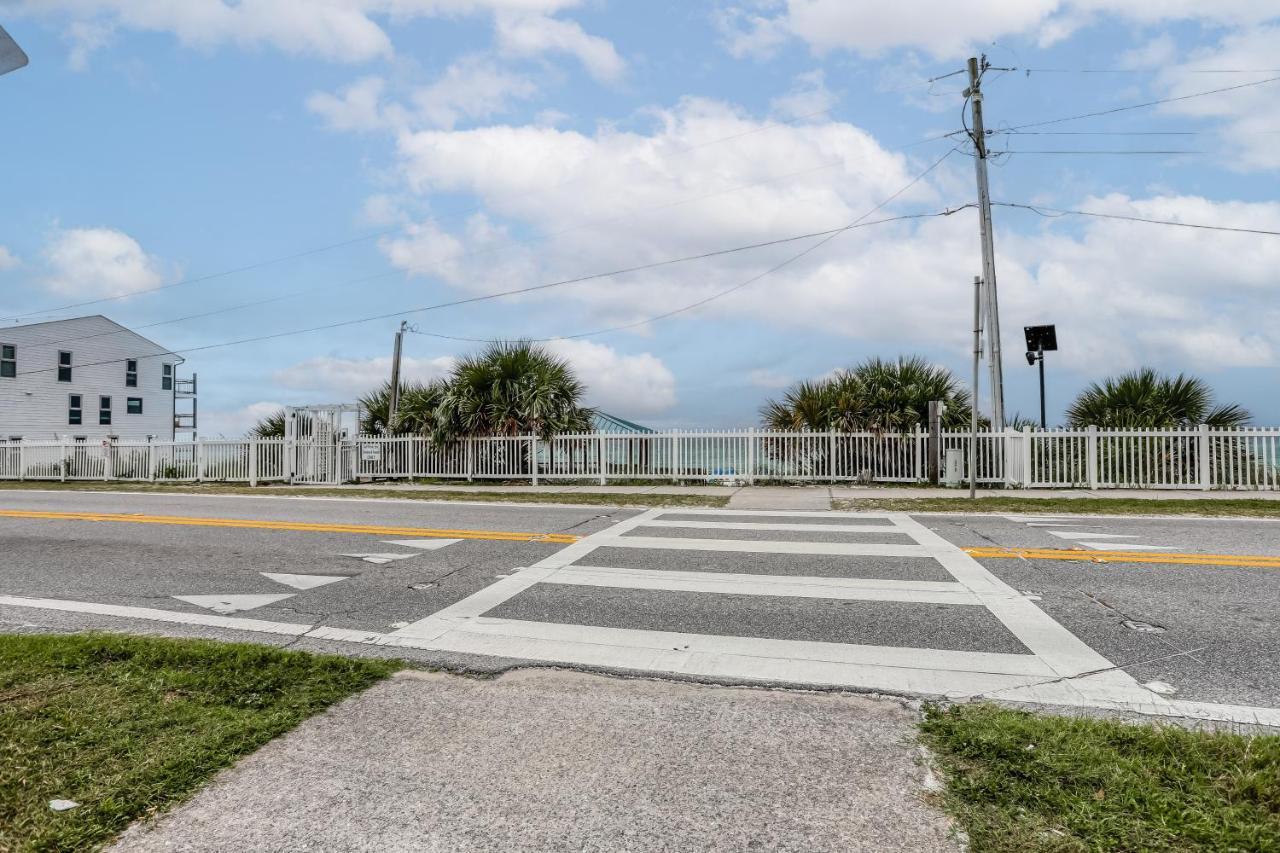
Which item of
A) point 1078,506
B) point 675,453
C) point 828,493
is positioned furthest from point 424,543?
point 675,453

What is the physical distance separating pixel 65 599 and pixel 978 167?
20.4 metres

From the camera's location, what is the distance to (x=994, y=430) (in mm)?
17922

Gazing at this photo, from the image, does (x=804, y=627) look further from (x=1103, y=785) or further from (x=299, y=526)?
(x=299, y=526)

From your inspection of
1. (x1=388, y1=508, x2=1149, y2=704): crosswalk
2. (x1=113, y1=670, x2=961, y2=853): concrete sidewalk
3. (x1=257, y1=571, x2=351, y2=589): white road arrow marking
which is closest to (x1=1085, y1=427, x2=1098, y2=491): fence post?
(x1=388, y1=508, x2=1149, y2=704): crosswalk

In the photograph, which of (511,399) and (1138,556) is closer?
(1138,556)

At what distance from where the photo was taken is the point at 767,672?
161 inches

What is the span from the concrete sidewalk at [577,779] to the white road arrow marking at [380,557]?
4.09 metres

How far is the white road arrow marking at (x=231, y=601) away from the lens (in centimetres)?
576

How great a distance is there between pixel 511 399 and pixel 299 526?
11.5 metres

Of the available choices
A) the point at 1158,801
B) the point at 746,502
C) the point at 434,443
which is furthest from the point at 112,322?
the point at 1158,801

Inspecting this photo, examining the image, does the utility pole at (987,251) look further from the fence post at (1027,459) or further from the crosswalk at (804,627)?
the crosswalk at (804,627)

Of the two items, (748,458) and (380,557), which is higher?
(748,458)

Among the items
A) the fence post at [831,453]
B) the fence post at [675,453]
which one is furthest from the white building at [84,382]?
the fence post at [831,453]

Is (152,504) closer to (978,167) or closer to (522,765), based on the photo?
(522,765)
